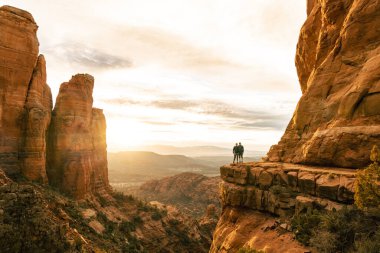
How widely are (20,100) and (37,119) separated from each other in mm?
3032

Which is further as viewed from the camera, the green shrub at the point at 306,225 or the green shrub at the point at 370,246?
the green shrub at the point at 306,225

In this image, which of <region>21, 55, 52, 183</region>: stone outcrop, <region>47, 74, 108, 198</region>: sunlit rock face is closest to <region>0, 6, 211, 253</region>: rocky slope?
<region>47, 74, 108, 198</region>: sunlit rock face

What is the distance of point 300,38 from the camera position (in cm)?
2519

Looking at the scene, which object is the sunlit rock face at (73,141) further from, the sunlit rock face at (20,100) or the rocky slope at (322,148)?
the rocky slope at (322,148)

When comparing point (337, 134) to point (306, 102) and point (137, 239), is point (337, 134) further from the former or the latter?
point (137, 239)

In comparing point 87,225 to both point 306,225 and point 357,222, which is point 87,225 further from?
point 357,222

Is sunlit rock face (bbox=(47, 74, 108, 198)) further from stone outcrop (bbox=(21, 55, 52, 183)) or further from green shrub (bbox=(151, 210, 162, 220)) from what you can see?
green shrub (bbox=(151, 210, 162, 220))

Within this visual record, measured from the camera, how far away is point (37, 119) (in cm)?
3061

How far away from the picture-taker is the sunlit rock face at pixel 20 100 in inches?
1129

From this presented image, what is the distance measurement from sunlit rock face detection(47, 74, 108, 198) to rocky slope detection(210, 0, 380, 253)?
25933 mm

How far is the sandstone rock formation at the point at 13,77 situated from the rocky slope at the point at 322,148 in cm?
2594

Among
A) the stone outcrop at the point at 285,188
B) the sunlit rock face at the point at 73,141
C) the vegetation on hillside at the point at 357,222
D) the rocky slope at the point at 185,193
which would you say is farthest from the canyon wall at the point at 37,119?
the rocky slope at the point at 185,193

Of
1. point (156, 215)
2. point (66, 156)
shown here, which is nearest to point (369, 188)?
point (66, 156)

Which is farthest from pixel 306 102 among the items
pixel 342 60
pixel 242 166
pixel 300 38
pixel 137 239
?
pixel 137 239
